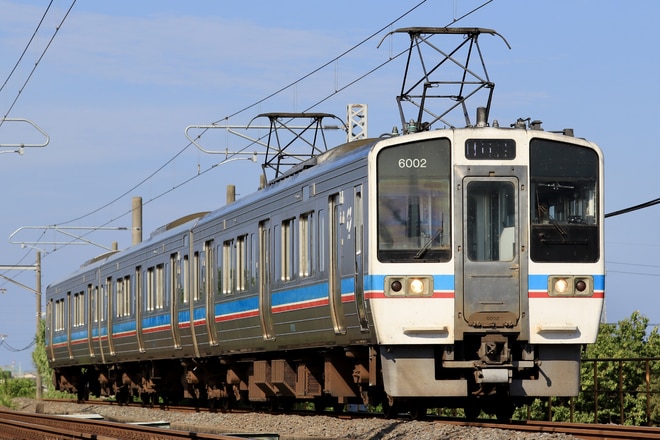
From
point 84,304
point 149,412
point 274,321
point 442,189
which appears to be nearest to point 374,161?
point 442,189

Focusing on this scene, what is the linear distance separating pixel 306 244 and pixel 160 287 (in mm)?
8947

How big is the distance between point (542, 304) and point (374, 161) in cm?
225

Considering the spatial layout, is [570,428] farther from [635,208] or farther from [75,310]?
[75,310]

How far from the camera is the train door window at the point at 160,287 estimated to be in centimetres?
2431

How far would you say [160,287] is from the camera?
2453 cm

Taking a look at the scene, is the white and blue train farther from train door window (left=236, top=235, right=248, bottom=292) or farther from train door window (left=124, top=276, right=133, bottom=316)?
train door window (left=124, top=276, right=133, bottom=316)

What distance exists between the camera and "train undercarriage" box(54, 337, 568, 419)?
13.5 metres

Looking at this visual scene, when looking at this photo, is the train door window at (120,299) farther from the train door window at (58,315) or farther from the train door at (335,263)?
the train door at (335,263)

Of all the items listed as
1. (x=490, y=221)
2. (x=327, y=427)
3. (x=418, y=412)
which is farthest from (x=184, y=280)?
(x=490, y=221)

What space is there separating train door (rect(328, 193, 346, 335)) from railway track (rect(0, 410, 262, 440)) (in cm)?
219

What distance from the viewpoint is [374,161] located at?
13719 millimetres

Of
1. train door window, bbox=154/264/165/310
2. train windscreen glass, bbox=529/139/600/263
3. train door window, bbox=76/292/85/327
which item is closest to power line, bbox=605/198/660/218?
train windscreen glass, bbox=529/139/600/263

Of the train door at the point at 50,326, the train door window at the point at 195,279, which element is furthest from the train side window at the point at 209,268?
the train door at the point at 50,326

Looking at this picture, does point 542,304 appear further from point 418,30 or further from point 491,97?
point 418,30
